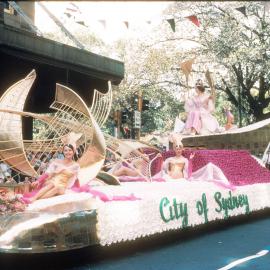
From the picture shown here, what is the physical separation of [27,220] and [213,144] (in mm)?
7865

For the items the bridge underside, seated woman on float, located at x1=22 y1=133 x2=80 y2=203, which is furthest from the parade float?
the bridge underside

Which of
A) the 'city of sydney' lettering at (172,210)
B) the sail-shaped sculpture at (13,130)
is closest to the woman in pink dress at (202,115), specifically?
the 'city of sydney' lettering at (172,210)

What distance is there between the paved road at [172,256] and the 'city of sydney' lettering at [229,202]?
57 cm

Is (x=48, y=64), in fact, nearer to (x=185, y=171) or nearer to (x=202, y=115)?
(x=202, y=115)

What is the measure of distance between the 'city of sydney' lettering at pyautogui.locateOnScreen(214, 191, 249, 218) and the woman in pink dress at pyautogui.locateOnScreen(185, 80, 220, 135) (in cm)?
361

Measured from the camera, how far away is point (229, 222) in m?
8.73

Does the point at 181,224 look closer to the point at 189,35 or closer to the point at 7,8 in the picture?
the point at 7,8

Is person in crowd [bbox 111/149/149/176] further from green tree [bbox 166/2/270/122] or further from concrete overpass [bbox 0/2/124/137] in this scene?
green tree [bbox 166/2/270/122]

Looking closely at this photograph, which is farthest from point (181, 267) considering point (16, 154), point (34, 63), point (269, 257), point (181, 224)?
point (34, 63)

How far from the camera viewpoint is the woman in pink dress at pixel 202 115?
468 inches

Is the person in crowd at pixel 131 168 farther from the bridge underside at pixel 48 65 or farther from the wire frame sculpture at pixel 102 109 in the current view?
the bridge underside at pixel 48 65

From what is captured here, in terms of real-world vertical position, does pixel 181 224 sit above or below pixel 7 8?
below

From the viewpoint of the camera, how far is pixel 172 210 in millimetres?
6625

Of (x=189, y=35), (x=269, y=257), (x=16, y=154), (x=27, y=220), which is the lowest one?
(x=269, y=257)
